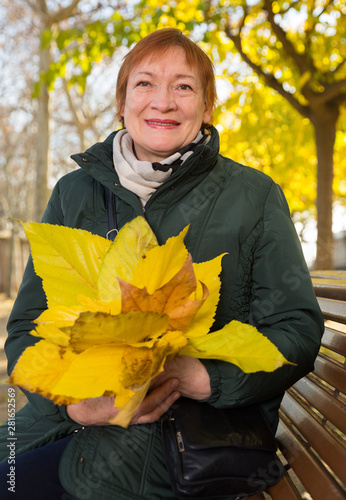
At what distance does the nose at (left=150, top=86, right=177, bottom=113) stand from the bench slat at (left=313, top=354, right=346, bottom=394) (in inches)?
43.5

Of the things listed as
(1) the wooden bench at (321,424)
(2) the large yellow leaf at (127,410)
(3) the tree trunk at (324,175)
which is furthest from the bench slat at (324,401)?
(3) the tree trunk at (324,175)

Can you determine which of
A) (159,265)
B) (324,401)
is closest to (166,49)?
(159,265)

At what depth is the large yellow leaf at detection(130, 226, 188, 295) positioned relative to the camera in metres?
1.27

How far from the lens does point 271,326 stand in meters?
1.86

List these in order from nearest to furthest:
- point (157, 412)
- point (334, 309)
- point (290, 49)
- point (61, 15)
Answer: point (157, 412)
point (334, 309)
point (290, 49)
point (61, 15)

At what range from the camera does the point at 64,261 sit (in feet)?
4.69

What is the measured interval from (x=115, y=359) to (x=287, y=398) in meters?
1.42

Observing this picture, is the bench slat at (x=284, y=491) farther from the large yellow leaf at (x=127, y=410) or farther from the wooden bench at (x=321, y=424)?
the large yellow leaf at (x=127, y=410)

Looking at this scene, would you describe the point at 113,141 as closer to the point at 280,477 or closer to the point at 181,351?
the point at 181,351

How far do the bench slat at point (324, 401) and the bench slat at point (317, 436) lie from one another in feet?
0.12

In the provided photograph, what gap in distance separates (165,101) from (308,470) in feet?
4.24

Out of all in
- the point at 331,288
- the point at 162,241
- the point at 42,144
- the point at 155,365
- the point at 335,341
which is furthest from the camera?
the point at 42,144

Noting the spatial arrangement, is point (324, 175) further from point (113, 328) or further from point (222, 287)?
point (113, 328)

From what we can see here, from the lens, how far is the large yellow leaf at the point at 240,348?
1.30 metres
